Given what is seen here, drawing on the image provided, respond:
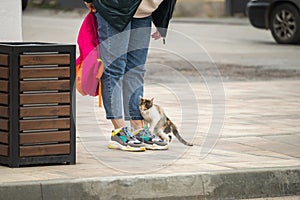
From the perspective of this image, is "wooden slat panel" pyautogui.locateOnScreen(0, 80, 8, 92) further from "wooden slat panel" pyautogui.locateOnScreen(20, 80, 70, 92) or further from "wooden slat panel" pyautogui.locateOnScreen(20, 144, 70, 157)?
"wooden slat panel" pyautogui.locateOnScreen(20, 144, 70, 157)

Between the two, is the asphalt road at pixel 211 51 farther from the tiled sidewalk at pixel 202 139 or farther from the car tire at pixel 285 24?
the tiled sidewalk at pixel 202 139

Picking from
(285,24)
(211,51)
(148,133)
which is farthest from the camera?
(285,24)

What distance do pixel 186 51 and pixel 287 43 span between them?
8.98 feet

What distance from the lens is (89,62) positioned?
731cm

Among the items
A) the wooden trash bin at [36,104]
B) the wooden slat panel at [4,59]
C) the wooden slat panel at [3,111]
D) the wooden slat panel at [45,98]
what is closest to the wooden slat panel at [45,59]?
the wooden trash bin at [36,104]

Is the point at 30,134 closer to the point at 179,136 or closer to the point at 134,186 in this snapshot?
the point at 134,186

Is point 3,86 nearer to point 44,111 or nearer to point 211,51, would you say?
point 44,111

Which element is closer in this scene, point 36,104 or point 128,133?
point 36,104

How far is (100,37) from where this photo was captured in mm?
7453

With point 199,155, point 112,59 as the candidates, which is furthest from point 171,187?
point 112,59

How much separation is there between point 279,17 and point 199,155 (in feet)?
40.0

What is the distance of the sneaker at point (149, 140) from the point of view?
747 cm

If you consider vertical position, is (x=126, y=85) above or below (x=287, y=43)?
above

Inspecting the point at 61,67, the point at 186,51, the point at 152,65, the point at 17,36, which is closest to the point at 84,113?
the point at 17,36
